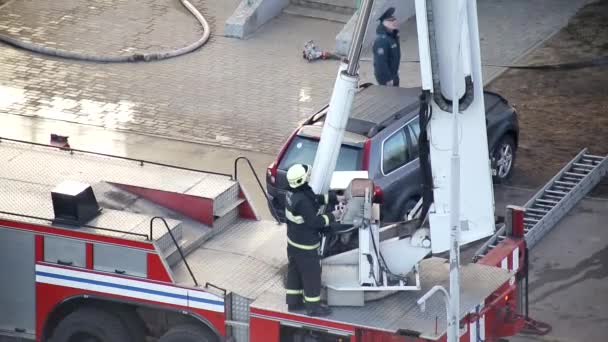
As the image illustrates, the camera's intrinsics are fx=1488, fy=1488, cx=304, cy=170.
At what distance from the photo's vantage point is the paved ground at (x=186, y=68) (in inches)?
817

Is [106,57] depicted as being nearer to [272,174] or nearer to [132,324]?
[272,174]

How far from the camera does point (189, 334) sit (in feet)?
Result: 43.5

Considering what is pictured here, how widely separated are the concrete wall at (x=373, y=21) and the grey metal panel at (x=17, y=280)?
9351mm

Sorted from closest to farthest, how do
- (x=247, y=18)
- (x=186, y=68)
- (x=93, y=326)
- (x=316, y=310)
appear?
(x=316, y=310) < (x=93, y=326) < (x=186, y=68) < (x=247, y=18)

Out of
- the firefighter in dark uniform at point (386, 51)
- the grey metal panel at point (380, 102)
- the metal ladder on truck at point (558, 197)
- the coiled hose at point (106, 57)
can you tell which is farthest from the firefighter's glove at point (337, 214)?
the coiled hose at point (106, 57)

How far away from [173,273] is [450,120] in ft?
9.46

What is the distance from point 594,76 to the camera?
73.2 feet

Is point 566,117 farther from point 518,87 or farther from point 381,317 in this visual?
point 381,317

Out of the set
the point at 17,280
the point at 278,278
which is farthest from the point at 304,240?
the point at 17,280

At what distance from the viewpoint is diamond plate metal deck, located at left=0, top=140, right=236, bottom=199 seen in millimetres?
14414

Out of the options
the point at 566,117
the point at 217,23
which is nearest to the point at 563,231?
the point at 566,117

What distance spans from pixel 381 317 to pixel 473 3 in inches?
108

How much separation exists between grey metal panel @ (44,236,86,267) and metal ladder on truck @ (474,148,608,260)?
14.7ft

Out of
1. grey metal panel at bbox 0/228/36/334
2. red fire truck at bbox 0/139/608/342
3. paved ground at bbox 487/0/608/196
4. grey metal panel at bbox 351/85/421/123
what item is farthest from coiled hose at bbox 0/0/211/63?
grey metal panel at bbox 0/228/36/334
